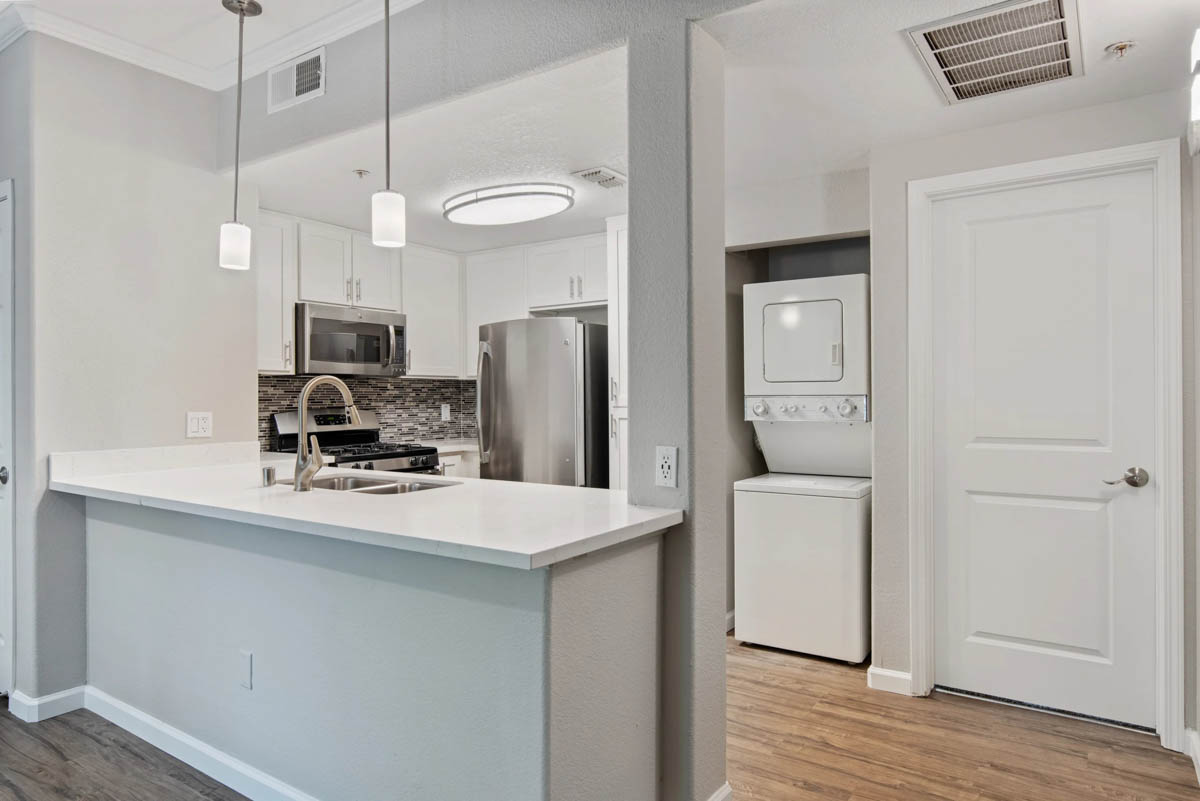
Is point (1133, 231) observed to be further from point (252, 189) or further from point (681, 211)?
point (252, 189)

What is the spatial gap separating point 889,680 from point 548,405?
2.29m

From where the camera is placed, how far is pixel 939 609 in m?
3.03

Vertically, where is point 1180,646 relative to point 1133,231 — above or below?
below

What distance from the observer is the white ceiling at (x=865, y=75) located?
6.49ft

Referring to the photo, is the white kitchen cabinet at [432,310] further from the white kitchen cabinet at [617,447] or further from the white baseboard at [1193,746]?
the white baseboard at [1193,746]

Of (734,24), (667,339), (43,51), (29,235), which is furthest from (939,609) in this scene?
(43,51)

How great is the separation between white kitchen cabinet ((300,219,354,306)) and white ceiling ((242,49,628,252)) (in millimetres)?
114

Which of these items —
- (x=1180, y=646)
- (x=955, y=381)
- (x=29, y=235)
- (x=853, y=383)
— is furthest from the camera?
(x=853, y=383)

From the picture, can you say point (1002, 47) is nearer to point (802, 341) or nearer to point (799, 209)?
point (799, 209)

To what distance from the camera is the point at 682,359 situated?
76.2 inches

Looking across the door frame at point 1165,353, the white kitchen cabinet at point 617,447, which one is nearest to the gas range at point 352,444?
the white kitchen cabinet at point 617,447

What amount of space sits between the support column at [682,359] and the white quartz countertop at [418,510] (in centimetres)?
16

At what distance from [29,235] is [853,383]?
3402mm

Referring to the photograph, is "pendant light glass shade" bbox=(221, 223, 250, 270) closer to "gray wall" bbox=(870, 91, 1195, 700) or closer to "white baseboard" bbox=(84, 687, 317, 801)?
"white baseboard" bbox=(84, 687, 317, 801)
